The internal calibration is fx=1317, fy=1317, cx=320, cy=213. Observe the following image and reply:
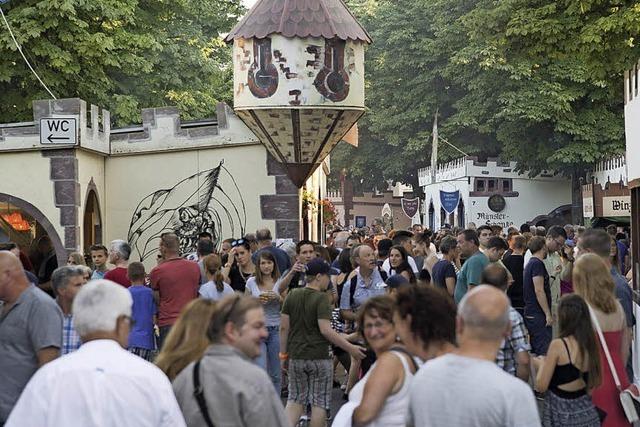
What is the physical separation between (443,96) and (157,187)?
3238 cm

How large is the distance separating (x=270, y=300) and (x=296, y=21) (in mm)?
9464

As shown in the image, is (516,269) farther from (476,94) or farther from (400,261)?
(476,94)

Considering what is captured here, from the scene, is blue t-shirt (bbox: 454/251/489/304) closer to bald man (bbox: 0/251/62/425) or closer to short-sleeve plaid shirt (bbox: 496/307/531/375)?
short-sleeve plaid shirt (bbox: 496/307/531/375)

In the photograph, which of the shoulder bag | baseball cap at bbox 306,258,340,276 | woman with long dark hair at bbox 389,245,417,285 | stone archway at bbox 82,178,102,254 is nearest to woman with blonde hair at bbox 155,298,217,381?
the shoulder bag

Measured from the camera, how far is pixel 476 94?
50.2 meters

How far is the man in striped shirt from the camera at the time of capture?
30.0 ft

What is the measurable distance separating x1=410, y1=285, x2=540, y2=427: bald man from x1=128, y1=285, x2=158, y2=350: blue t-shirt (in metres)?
7.00

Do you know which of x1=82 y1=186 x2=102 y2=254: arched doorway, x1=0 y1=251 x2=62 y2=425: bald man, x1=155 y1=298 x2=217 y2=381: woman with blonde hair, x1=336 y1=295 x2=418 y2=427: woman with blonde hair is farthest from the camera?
x1=82 y1=186 x2=102 y2=254: arched doorway

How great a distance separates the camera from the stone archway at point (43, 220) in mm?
20797

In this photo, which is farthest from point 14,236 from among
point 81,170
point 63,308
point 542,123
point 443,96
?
point 443,96

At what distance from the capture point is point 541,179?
54969 mm

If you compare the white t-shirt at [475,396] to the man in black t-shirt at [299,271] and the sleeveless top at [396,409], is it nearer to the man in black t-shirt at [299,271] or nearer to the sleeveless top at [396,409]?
the sleeveless top at [396,409]

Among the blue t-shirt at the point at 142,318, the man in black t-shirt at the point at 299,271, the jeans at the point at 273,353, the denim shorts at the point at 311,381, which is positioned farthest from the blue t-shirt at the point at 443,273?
the blue t-shirt at the point at 142,318

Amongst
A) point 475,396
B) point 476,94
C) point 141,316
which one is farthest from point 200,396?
point 476,94
